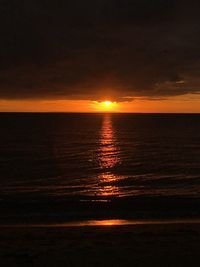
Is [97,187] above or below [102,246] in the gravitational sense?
below

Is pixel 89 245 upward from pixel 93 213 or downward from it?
upward

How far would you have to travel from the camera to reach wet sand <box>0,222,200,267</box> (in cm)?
1223

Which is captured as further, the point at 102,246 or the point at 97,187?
the point at 97,187

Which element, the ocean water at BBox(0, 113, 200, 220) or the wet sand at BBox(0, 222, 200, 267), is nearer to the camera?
the wet sand at BBox(0, 222, 200, 267)

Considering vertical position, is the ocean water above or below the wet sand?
below

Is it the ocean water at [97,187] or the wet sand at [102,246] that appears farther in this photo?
the ocean water at [97,187]

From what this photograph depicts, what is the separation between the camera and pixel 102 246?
14195mm

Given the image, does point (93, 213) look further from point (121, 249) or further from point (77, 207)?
point (121, 249)

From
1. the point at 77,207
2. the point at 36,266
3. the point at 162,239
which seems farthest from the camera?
the point at 77,207

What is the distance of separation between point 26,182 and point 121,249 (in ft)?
77.8

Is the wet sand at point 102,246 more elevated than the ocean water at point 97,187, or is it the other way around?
the wet sand at point 102,246

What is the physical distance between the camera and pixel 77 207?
1019 inches

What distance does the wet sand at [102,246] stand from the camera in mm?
12234

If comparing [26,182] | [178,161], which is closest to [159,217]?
[26,182]
